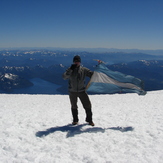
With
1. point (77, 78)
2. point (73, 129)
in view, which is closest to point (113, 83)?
point (77, 78)

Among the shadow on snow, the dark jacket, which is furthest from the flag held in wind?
the shadow on snow

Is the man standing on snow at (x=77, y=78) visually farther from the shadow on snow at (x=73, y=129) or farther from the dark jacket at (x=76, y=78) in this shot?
the shadow on snow at (x=73, y=129)

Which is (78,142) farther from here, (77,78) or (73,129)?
(77,78)

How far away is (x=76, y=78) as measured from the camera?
6.82 meters

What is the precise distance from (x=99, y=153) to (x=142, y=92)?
4.26 metres

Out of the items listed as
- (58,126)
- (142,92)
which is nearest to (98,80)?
(142,92)

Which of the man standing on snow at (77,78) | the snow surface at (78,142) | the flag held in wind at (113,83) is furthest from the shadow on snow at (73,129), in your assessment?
the flag held in wind at (113,83)

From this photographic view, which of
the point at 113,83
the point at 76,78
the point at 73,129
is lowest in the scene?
the point at 73,129

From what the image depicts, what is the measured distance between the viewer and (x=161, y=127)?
25.4ft

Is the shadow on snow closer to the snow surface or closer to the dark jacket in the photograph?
the snow surface

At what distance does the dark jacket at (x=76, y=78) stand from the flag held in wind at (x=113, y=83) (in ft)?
3.74

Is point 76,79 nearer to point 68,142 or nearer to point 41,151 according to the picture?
point 68,142

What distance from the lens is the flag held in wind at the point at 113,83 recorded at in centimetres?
807

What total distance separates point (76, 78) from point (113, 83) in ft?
8.07
